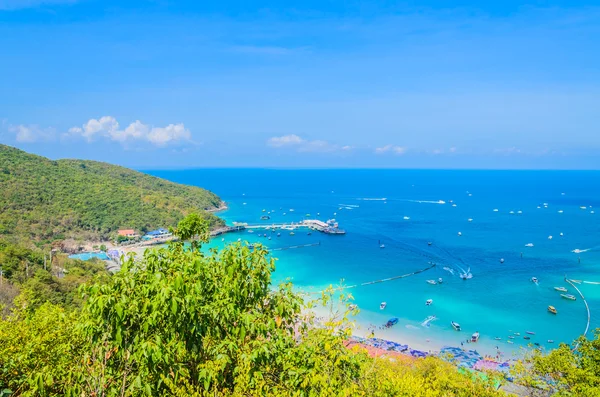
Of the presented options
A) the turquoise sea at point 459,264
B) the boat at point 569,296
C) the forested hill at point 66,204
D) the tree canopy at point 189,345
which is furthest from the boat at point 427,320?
the forested hill at point 66,204

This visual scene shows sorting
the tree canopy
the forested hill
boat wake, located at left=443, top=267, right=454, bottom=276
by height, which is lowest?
boat wake, located at left=443, top=267, right=454, bottom=276

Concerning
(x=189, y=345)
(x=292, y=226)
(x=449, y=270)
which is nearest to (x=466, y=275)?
(x=449, y=270)

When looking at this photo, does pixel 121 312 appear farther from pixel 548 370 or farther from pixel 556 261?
pixel 556 261

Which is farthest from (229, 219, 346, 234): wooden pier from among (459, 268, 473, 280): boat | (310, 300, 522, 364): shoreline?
(310, 300, 522, 364): shoreline

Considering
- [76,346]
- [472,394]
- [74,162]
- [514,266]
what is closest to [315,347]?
[76,346]

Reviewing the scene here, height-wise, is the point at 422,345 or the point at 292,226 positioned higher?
the point at 292,226

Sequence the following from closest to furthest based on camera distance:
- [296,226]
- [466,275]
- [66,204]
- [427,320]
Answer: [427,320] → [466,275] → [66,204] → [296,226]

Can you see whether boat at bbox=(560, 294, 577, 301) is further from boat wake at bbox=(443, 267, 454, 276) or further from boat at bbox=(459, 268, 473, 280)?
boat wake at bbox=(443, 267, 454, 276)

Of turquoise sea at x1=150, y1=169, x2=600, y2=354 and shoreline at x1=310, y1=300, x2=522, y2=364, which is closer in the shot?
shoreline at x1=310, y1=300, x2=522, y2=364

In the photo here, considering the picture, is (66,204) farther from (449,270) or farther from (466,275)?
(466,275)
